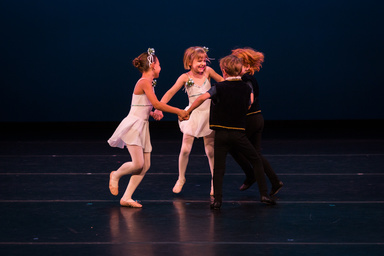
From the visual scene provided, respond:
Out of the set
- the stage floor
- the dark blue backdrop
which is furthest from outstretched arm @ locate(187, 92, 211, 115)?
the dark blue backdrop

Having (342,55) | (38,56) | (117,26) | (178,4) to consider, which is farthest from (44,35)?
(342,55)

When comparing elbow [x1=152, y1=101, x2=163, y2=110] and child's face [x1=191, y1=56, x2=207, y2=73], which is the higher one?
child's face [x1=191, y1=56, x2=207, y2=73]

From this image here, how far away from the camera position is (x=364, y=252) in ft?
10.9

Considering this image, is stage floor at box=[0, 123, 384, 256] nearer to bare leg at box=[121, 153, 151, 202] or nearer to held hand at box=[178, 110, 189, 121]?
bare leg at box=[121, 153, 151, 202]

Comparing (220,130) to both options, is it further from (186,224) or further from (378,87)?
(378,87)

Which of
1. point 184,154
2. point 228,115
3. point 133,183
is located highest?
point 228,115

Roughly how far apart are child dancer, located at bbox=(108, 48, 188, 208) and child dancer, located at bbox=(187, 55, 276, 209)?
29 centimetres

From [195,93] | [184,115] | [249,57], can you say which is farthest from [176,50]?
[184,115]

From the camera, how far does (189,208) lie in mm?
4387

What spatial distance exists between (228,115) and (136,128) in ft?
2.13

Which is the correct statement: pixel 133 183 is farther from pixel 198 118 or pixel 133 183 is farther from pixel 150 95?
pixel 198 118

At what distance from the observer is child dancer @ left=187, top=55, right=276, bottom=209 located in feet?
14.2

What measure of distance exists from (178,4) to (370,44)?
9.93 feet

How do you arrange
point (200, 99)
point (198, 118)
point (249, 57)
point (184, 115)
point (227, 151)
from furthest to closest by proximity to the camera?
point (198, 118), point (249, 57), point (184, 115), point (227, 151), point (200, 99)
